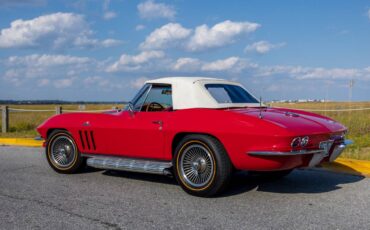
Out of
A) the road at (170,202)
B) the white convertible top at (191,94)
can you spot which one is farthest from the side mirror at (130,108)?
the road at (170,202)

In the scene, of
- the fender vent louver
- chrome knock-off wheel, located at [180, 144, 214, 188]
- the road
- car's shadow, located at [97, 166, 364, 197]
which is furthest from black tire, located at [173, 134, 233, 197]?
the fender vent louver

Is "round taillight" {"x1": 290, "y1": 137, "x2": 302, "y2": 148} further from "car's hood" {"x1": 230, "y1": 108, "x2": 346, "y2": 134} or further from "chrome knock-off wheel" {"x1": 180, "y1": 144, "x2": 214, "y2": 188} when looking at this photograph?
"chrome knock-off wheel" {"x1": 180, "y1": 144, "x2": 214, "y2": 188}

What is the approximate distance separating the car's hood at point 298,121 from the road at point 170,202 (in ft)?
2.61

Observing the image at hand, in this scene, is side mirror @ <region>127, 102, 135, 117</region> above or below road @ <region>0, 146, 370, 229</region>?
above

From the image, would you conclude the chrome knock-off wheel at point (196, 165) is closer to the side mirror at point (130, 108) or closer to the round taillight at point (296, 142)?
the round taillight at point (296, 142)

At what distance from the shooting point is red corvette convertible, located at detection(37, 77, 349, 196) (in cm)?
495

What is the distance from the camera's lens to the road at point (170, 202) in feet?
14.1

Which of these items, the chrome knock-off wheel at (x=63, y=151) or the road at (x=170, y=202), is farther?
the chrome knock-off wheel at (x=63, y=151)

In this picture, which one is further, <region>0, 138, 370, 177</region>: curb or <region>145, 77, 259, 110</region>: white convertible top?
<region>0, 138, 370, 177</region>: curb

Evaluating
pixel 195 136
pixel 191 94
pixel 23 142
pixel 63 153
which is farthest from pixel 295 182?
pixel 23 142

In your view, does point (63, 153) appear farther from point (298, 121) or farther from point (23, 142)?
point (23, 142)

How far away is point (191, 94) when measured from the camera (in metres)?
5.88

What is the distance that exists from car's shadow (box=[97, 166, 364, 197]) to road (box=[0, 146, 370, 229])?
1cm

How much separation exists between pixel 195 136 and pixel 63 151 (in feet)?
8.47
